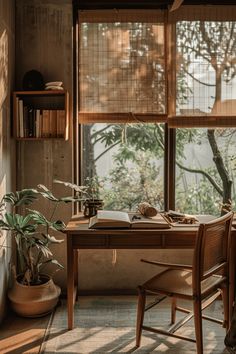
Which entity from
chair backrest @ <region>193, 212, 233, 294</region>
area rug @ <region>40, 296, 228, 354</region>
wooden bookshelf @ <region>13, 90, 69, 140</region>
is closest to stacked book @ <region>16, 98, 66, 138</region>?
wooden bookshelf @ <region>13, 90, 69, 140</region>

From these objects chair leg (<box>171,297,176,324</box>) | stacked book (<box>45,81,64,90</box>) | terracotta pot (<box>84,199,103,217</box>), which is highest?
stacked book (<box>45,81,64,90</box>)

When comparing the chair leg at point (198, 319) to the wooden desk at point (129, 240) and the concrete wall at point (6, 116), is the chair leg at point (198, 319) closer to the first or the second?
the wooden desk at point (129, 240)

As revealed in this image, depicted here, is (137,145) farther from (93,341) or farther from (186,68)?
(93,341)

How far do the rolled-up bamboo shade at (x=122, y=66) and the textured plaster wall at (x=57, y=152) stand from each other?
179 millimetres

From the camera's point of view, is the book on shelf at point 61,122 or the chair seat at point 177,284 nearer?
the chair seat at point 177,284

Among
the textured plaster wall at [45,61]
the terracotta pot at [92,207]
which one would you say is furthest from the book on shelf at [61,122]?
the terracotta pot at [92,207]

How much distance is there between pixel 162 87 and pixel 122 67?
0.37 metres

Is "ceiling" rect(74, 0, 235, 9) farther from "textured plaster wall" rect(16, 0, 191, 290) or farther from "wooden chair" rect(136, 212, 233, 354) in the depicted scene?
"wooden chair" rect(136, 212, 233, 354)

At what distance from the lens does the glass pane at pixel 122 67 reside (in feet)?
12.6

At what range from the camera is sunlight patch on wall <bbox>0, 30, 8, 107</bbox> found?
11.0 ft

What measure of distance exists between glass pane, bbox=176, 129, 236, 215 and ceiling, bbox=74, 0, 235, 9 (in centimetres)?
106

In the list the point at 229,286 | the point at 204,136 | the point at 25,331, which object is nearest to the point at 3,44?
the point at 204,136

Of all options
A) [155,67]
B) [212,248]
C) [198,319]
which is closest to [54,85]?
[155,67]

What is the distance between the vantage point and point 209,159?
13.1 feet
